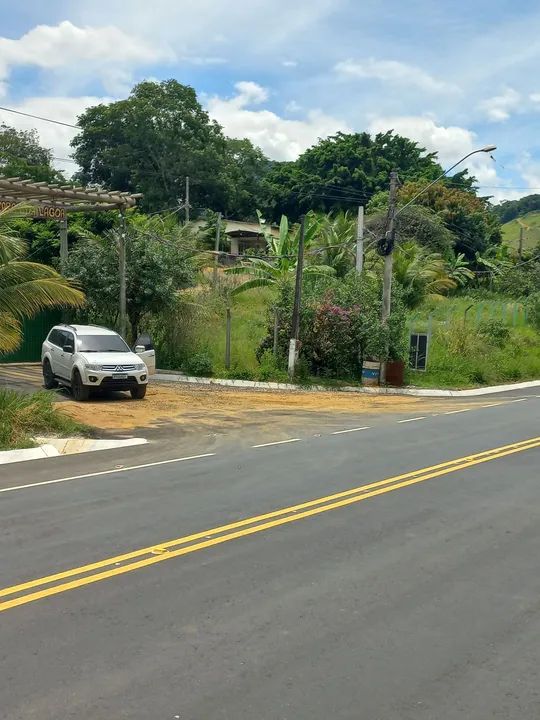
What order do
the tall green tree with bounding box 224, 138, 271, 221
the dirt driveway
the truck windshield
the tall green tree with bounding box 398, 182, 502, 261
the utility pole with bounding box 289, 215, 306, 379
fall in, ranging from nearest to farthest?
the dirt driveway, the truck windshield, the utility pole with bounding box 289, 215, 306, 379, the tall green tree with bounding box 398, 182, 502, 261, the tall green tree with bounding box 224, 138, 271, 221

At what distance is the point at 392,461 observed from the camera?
11.6 metres

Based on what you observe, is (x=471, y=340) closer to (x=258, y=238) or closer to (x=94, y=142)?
Answer: (x=258, y=238)

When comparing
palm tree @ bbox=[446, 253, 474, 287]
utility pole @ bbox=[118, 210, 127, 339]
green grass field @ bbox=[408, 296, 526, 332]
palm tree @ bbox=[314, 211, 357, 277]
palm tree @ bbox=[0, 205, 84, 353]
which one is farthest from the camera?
palm tree @ bbox=[446, 253, 474, 287]

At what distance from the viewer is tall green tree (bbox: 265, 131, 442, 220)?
63531 mm

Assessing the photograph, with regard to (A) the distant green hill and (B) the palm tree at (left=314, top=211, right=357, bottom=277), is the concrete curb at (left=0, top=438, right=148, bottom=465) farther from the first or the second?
(A) the distant green hill

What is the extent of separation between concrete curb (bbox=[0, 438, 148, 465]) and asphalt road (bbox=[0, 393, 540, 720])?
62.0 inches

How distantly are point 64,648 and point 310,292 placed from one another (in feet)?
77.5

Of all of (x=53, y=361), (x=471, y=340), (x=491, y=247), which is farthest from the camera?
(x=491, y=247)

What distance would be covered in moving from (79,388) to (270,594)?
14631 millimetres

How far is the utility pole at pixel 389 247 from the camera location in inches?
979

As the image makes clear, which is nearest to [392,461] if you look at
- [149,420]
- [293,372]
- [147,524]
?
[147,524]

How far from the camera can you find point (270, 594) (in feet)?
18.9

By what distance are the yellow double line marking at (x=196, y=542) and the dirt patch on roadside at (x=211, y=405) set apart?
719cm

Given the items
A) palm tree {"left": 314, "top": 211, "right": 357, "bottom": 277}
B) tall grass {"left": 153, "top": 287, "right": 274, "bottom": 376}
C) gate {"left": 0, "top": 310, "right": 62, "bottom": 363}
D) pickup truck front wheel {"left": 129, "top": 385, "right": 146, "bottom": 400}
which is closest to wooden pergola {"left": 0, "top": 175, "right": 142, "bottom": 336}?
gate {"left": 0, "top": 310, "right": 62, "bottom": 363}
